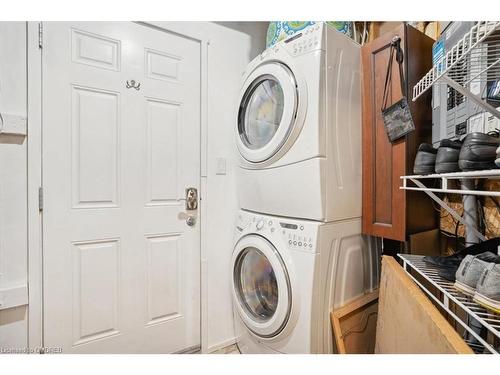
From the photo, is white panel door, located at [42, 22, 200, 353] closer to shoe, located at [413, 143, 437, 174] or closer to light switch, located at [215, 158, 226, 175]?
light switch, located at [215, 158, 226, 175]

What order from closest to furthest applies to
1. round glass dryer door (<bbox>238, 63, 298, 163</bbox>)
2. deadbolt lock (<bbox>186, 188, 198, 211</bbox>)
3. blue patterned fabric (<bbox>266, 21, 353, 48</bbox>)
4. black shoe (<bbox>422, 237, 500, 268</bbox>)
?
black shoe (<bbox>422, 237, 500, 268</bbox>) < round glass dryer door (<bbox>238, 63, 298, 163</bbox>) < blue patterned fabric (<bbox>266, 21, 353, 48</bbox>) < deadbolt lock (<bbox>186, 188, 198, 211</bbox>)

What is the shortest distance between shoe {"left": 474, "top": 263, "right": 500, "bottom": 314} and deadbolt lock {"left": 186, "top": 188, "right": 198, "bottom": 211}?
1297mm

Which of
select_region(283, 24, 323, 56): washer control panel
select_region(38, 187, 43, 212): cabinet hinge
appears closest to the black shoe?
select_region(283, 24, 323, 56): washer control panel

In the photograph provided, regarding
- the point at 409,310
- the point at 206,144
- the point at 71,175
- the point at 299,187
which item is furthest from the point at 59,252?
the point at 409,310

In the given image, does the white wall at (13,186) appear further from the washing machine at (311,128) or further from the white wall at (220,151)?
the washing machine at (311,128)

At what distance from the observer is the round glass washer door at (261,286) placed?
45.3 inches

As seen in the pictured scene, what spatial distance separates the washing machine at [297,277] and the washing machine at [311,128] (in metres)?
0.09

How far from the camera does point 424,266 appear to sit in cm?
93

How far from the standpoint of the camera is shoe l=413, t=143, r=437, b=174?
0.91m

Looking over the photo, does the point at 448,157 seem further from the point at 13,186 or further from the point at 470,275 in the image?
the point at 13,186

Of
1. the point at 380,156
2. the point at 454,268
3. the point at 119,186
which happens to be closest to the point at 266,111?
the point at 380,156

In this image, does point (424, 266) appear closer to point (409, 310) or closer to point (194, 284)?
point (409, 310)

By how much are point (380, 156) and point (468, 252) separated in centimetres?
50
